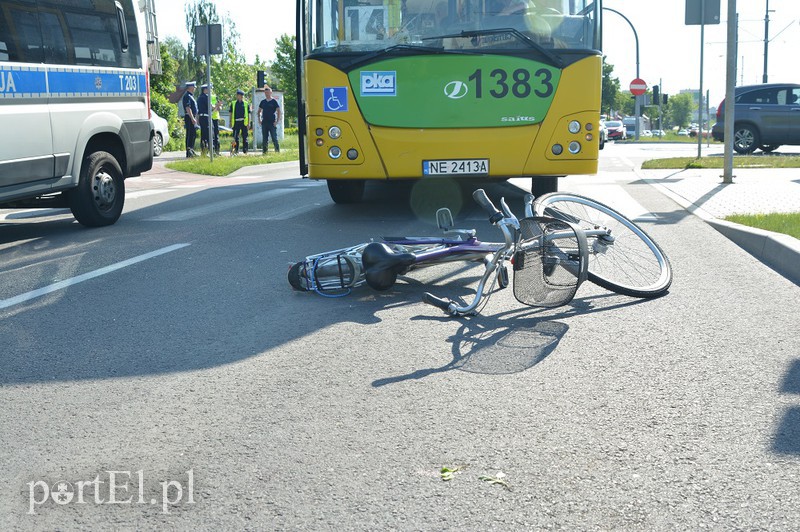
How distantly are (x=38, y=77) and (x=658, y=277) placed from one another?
5.96m

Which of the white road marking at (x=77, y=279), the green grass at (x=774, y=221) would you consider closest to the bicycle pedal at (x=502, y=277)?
the white road marking at (x=77, y=279)

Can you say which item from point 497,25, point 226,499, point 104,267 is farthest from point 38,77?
point 226,499

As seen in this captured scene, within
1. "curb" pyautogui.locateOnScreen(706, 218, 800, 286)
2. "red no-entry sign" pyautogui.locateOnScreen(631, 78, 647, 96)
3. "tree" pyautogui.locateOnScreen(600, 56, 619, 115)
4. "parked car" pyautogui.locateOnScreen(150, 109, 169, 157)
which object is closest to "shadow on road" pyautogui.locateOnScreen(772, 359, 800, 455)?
"curb" pyautogui.locateOnScreen(706, 218, 800, 286)

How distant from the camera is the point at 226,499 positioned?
2.96m

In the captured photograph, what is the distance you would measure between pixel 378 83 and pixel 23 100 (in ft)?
11.3

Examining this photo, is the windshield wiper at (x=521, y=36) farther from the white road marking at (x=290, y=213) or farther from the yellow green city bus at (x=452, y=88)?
the white road marking at (x=290, y=213)

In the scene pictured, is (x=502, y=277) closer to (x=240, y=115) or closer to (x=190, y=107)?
(x=190, y=107)

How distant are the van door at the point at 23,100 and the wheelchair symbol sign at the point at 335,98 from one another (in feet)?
8.97

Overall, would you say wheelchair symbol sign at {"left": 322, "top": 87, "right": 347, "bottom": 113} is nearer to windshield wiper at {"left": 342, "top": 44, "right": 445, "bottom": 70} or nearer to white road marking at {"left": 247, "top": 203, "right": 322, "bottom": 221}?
windshield wiper at {"left": 342, "top": 44, "right": 445, "bottom": 70}

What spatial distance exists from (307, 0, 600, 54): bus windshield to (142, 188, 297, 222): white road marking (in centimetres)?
256

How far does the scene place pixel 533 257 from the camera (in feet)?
18.3

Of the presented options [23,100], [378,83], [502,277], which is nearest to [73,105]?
[23,100]

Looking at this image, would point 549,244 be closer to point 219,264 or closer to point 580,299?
point 580,299

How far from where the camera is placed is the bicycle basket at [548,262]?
5500 mm
